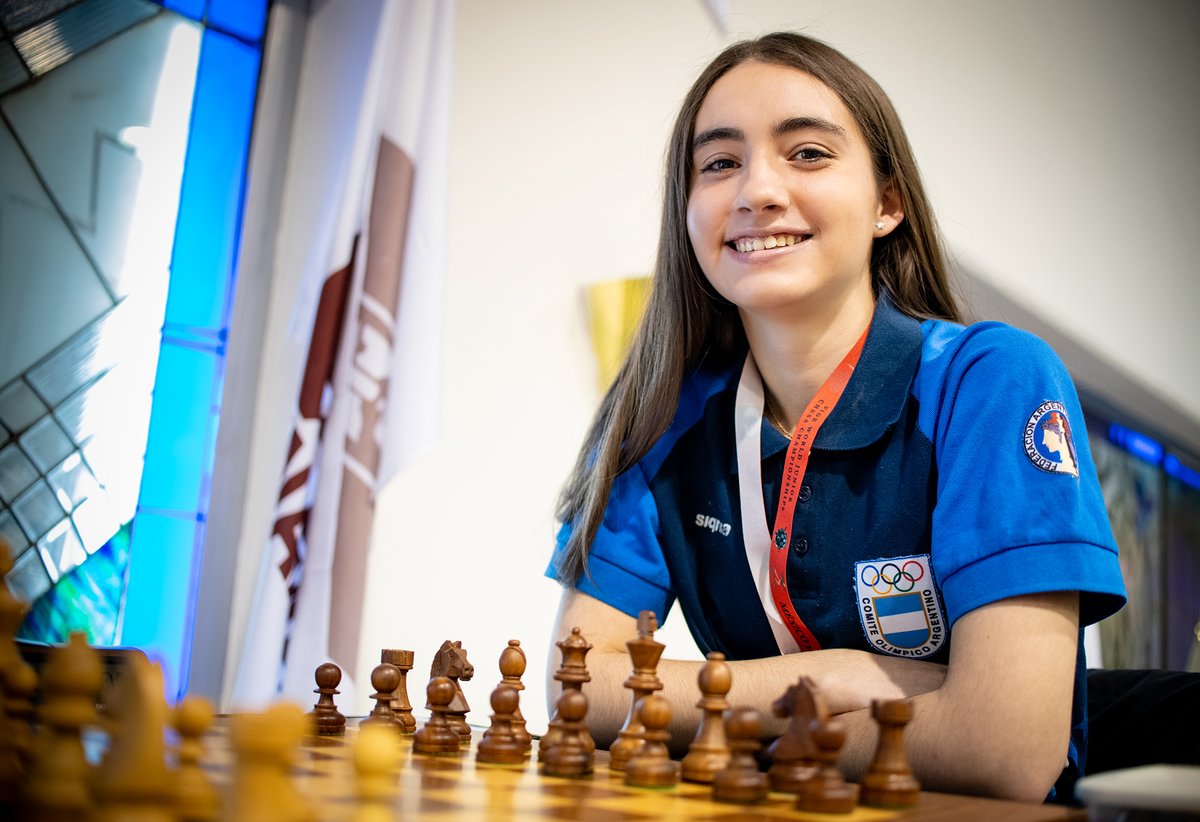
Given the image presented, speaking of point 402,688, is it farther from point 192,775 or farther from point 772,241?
point 772,241

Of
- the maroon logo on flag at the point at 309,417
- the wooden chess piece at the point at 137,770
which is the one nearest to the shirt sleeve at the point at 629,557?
the wooden chess piece at the point at 137,770

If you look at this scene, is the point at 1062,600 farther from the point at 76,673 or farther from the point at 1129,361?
the point at 1129,361

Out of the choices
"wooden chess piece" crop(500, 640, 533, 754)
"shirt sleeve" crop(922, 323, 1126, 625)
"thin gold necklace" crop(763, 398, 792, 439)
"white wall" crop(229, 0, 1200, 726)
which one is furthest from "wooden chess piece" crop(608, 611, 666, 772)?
"white wall" crop(229, 0, 1200, 726)

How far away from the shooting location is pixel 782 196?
1.42m

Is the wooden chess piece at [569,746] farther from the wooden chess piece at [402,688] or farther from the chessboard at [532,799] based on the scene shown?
the wooden chess piece at [402,688]

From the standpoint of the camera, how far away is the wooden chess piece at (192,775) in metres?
0.58

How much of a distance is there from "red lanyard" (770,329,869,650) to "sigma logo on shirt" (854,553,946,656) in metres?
0.10

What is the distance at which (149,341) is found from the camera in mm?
2656

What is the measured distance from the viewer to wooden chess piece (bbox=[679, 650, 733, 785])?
868 millimetres

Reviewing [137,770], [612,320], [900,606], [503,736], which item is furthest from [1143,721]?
[612,320]

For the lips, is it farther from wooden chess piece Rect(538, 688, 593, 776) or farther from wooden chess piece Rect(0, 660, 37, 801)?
wooden chess piece Rect(0, 660, 37, 801)

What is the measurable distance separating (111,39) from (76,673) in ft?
7.97

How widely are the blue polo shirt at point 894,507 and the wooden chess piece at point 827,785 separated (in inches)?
13.8

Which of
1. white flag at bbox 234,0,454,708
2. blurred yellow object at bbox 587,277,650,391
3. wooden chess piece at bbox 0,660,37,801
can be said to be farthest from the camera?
blurred yellow object at bbox 587,277,650,391
